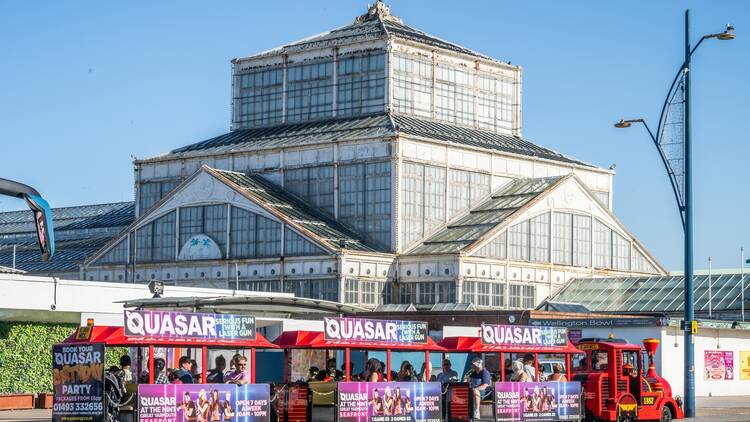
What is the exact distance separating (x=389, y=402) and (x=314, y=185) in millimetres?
52331

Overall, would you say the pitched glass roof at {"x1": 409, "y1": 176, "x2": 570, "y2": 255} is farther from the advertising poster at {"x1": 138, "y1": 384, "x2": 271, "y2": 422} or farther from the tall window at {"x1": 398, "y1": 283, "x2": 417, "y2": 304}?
the advertising poster at {"x1": 138, "y1": 384, "x2": 271, "y2": 422}

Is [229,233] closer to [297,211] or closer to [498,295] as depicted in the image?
[297,211]

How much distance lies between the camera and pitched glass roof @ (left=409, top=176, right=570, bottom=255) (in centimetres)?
8200

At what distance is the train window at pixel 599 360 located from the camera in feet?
133

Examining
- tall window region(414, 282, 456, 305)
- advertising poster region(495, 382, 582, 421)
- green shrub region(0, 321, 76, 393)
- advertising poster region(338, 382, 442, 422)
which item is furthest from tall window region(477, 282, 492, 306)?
advertising poster region(338, 382, 442, 422)

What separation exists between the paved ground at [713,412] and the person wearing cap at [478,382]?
12.6 m

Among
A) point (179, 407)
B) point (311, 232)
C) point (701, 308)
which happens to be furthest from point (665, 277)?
point (179, 407)

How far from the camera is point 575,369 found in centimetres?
4122

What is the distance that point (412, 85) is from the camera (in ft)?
297

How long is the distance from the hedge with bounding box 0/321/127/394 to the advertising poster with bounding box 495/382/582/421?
817 inches

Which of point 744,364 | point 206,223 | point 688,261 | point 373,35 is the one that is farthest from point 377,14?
point 688,261

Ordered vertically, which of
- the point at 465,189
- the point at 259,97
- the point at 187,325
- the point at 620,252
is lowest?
the point at 187,325

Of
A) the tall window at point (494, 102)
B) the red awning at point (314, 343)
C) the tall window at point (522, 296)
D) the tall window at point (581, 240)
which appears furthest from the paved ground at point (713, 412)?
the tall window at point (494, 102)

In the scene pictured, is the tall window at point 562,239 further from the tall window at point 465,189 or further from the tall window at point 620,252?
the tall window at point 465,189
